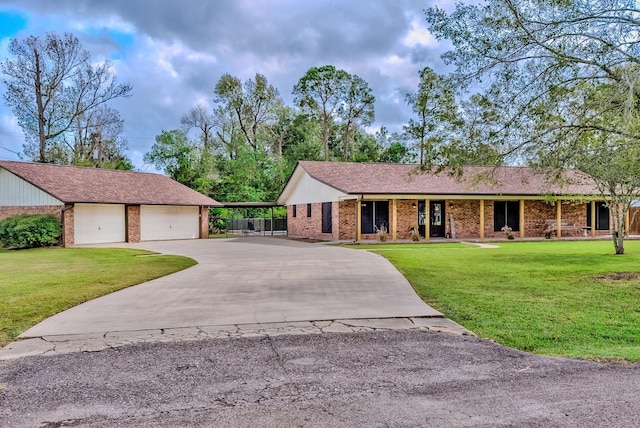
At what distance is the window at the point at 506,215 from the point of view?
2600 cm

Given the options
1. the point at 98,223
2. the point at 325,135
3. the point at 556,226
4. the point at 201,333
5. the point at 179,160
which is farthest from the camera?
the point at 325,135

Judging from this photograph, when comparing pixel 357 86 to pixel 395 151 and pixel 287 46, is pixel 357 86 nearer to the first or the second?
pixel 395 151

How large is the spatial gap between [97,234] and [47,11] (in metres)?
13.3

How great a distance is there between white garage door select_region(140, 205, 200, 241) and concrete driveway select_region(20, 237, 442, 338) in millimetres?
15978

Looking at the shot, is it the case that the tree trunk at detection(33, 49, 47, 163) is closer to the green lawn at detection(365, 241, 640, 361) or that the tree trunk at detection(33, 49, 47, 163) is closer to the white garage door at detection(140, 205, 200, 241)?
the white garage door at detection(140, 205, 200, 241)

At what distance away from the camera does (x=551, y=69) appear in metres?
9.32

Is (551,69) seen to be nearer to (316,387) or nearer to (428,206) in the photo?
(316,387)

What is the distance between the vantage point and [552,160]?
34.6 ft

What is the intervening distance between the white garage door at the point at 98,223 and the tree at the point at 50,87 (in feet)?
42.6

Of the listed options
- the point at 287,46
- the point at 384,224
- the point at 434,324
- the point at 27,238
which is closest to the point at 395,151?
the point at 287,46

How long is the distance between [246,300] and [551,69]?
24.3 ft

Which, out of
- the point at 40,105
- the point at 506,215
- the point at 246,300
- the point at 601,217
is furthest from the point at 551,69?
the point at 40,105

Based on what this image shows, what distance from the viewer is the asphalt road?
132 inches

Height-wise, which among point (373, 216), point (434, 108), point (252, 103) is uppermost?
point (252, 103)
